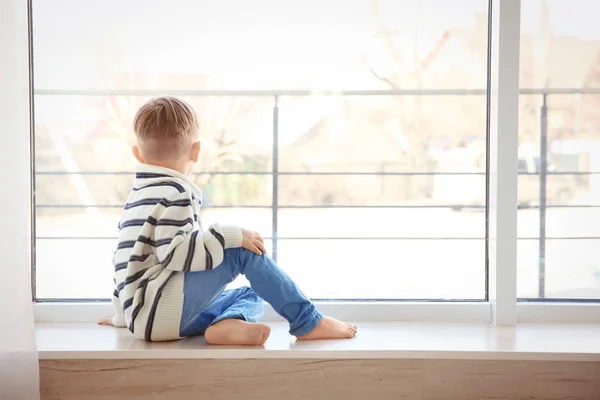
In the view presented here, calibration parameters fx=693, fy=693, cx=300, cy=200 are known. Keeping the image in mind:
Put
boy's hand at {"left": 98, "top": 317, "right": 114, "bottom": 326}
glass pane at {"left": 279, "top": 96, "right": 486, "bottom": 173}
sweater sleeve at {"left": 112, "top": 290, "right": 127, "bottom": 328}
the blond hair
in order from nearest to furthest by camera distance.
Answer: the blond hair
sweater sleeve at {"left": 112, "top": 290, "right": 127, "bottom": 328}
boy's hand at {"left": 98, "top": 317, "right": 114, "bottom": 326}
glass pane at {"left": 279, "top": 96, "right": 486, "bottom": 173}

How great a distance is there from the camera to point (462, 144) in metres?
2.38

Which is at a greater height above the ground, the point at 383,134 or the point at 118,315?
the point at 383,134

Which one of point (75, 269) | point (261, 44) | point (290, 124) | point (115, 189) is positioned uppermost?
point (261, 44)

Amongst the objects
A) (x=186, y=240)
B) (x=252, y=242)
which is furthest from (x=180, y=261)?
(x=252, y=242)

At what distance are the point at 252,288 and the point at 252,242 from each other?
0.14m

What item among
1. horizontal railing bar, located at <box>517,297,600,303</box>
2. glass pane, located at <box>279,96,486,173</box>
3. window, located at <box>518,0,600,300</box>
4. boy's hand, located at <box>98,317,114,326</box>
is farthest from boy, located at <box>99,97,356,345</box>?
window, located at <box>518,0,600,300</box>

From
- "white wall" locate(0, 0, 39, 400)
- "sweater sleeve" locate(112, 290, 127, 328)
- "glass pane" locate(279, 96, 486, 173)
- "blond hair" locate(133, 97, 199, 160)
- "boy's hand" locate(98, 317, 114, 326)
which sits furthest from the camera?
"glass pane" locate(279, 96, 486, 173)

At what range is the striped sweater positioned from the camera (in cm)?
186

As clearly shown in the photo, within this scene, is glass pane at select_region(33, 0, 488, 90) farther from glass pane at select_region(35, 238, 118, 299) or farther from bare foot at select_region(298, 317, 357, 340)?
bare foot at select_region(298, 317, 357, 340)

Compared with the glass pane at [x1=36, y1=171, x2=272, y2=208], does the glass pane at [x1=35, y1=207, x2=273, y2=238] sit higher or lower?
lower

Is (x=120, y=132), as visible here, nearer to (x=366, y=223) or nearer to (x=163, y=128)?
(x=163, y=128)

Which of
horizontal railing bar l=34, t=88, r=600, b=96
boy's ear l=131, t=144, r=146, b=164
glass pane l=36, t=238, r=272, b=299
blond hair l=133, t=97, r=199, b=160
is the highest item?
horizontal railing bar l=34, t=88, r=600, b=96

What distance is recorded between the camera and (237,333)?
1878mm

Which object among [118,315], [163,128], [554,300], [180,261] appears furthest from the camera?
[554,300]
